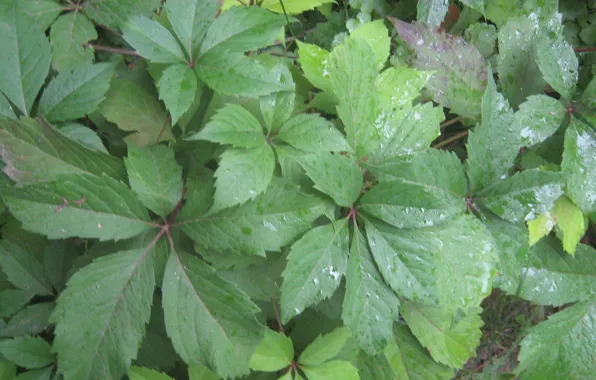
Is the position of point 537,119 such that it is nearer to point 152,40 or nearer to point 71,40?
point 152,40

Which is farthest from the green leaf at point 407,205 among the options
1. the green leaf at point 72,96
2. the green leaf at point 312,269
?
the green leaf at point 72,96

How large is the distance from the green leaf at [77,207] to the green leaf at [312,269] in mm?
355

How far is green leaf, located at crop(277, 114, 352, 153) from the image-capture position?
0.99 metres

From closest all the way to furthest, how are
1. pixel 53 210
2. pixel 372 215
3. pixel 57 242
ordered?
pixel 53 210 → pixel 372 215 → pixel 57 242

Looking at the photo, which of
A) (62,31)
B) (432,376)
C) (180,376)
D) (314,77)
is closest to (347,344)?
(432,376)

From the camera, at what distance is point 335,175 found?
37.4 inches

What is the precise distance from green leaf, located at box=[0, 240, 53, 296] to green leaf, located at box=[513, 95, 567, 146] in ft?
4.46

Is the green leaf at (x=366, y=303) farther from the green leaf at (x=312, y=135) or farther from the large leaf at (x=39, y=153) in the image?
the large leaf at (x=39, y=153)

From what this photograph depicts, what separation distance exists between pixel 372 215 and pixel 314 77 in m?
0.42

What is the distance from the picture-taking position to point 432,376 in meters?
1.28

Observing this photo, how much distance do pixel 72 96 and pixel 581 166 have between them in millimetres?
1384

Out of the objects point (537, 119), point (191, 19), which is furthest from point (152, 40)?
point (537, 119)

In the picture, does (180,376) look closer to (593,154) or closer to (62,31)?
(62,31)

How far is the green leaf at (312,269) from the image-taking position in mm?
914
